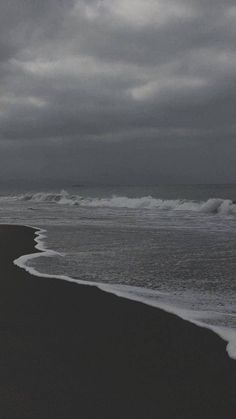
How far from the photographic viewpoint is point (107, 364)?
4203 mm

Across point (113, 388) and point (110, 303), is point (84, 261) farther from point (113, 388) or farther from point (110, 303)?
point (113, 388)

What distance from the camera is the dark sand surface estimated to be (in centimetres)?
341

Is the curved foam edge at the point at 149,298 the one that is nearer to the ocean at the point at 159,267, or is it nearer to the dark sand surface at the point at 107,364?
the ocean at the point at 159,267

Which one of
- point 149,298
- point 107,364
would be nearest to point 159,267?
point 149,298

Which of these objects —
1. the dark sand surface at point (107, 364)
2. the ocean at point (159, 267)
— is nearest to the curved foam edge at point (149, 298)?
the ocean at point (159, 267)

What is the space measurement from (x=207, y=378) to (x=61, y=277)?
469 centimetres

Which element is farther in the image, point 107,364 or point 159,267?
point 159,267

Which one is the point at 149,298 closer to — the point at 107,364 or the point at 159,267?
the point at 107,364

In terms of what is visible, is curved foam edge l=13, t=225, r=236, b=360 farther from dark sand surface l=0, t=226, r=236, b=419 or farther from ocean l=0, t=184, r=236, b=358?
dark sand surface l=0, t=226, r=236, b=419

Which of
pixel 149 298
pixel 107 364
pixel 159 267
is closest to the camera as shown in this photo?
pixel 107 364

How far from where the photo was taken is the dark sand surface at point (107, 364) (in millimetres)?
3410

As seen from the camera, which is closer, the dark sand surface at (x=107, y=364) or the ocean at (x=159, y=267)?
the dark sand surface at (x=107, y=364)

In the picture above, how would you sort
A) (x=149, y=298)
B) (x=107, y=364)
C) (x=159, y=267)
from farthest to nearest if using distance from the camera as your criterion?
(x=159, y=267) → (x=149, y=298) → (x=107, y=364)

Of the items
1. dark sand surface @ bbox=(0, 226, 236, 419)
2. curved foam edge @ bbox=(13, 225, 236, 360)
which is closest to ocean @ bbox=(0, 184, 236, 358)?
curved foam edge @ bbox=(13, 225, 236, 360)
